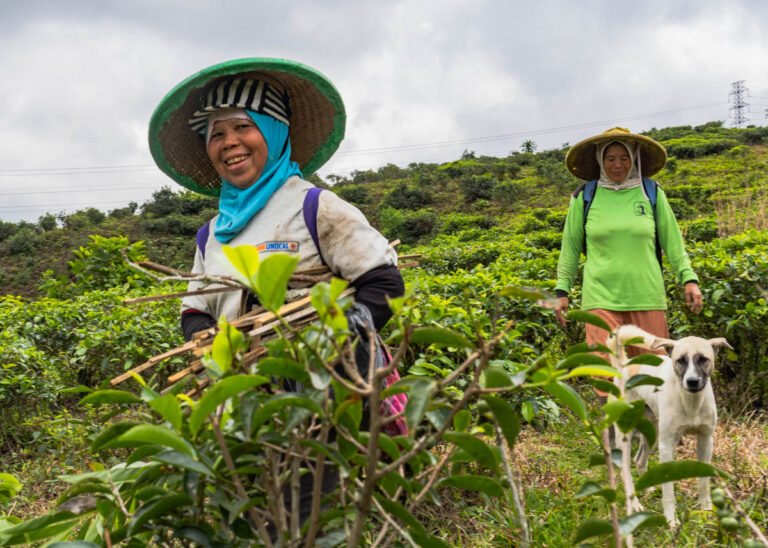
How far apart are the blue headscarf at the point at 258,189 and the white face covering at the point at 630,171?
1995mm

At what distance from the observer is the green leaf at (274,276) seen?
2.31ft

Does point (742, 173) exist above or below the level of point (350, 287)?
above

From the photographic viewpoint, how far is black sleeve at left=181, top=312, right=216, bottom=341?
1918mm

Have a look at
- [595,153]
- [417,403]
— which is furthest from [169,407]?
[595,153]

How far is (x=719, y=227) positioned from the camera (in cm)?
1019

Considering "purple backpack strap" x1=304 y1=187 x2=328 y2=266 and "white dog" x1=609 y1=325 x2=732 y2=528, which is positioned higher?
"purple backpack strap" x1=304 y1=187 x2=328 y2=266

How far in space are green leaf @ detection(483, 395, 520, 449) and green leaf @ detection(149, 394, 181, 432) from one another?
373mm

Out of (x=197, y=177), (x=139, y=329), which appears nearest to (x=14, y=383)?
(x=139, y=329)

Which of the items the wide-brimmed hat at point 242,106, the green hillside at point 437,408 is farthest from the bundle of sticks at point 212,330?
the wide-brimmed hat at point 242,106

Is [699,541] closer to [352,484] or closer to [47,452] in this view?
[352,484]

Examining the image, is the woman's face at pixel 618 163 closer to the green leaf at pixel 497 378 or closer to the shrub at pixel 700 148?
the green leaf at pixel 497 378

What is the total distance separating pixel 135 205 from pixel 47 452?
2153 centimetres

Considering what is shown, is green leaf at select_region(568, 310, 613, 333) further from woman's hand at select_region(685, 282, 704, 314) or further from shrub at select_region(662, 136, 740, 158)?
shrub at select_region(662, 136, 740, 158)

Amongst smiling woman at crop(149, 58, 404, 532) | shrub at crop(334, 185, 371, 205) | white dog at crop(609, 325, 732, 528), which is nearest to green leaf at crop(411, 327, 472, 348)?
smiling woman at crop(149, 58, 404, 532)
